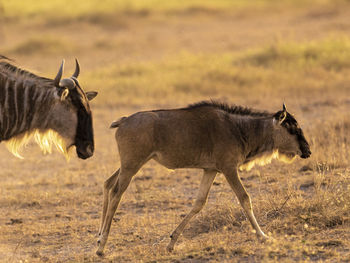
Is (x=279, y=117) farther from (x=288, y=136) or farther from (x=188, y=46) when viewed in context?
(x=188, y=46)

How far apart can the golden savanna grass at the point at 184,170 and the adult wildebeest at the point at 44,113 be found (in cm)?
100

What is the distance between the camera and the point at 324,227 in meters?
6.20

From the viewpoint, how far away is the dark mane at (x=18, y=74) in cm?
632

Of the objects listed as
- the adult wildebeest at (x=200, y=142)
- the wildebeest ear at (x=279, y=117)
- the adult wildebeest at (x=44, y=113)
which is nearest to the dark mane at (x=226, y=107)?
the adult wildebeest at (x=200, y=142)

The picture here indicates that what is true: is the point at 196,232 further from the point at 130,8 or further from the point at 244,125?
the point at 130,8

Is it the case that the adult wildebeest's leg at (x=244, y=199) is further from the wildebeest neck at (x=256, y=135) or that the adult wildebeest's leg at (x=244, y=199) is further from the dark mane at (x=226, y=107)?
the dark mane at (x=226, y=107)

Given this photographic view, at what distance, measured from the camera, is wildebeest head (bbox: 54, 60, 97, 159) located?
6156 millimetres

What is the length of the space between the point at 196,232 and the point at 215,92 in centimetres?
905

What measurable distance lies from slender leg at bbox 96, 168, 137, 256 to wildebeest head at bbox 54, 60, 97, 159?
1.93ft

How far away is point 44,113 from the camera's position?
6250 mm

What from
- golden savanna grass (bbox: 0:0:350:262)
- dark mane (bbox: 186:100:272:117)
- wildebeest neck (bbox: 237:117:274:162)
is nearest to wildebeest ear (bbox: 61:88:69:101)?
dark mane (bbox: 186:100:272:117)

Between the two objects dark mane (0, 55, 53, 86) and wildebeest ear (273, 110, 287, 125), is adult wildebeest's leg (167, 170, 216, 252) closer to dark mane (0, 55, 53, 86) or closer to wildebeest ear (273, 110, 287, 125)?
wildebeest ear (273, 110, 287, 125)

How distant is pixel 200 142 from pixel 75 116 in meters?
1.16

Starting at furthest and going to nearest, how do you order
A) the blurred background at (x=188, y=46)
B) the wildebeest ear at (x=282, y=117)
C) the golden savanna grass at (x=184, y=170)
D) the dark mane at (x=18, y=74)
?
the blurred background at (x=188, y=46), the dark mane at (x=18, y=74), the golden savanna grass at (x=184, y=170), the wildebeest ear at (x=282, y=117)
